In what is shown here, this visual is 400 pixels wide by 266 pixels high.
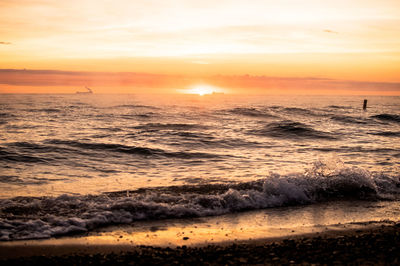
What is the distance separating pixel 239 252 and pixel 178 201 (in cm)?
398

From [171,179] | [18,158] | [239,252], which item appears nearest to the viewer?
[239,252]

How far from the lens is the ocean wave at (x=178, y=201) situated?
7891 mm

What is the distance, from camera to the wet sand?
583cm

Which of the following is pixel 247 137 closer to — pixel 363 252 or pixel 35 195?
pixel 35 195

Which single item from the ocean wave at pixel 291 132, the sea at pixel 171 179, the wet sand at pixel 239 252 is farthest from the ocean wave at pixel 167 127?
the wet sand at pixel 239 252

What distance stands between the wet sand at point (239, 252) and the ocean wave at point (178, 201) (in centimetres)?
116

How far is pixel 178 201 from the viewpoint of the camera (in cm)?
1001

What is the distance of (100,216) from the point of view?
8352mm

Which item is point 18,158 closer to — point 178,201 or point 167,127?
point 178,201

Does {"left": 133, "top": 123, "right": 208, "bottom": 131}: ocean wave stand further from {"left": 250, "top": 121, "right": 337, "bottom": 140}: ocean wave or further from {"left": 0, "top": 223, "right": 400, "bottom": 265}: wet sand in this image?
{"left": 0, "top": 223, "right": 400, "bottom": 265}: wet sand

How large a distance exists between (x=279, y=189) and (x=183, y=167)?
19.2 ft

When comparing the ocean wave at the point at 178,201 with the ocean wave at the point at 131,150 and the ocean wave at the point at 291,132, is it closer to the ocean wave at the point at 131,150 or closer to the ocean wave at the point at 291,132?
the ocean wave at the point at 131,150

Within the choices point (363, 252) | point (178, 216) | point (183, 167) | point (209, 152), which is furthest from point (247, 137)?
point (363, 252)

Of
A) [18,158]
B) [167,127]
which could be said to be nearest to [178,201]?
[18,158]
